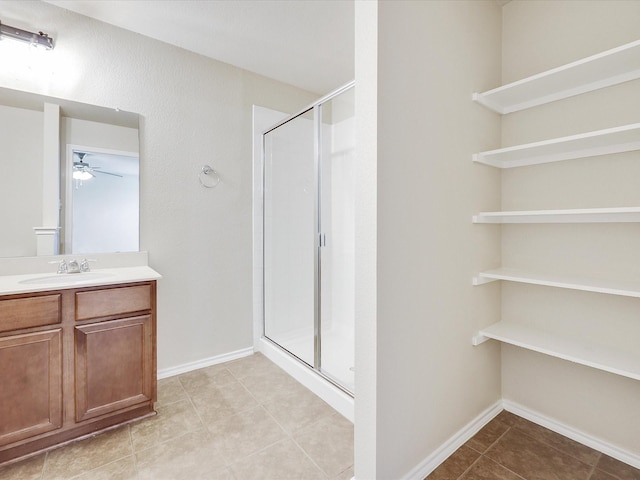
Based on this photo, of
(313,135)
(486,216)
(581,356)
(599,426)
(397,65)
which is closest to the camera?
(397,65)

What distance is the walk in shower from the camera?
8.71ft

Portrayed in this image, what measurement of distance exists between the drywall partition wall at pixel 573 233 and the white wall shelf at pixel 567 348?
50 millimetres

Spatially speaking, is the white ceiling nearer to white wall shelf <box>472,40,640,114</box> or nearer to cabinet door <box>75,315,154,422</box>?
white wall shelf <box>472,40,640,114</box>

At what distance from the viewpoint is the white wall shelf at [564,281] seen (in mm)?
1349

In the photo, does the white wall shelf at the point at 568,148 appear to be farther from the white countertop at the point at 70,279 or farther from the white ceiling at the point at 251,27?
the white countertop at the point at 70,279

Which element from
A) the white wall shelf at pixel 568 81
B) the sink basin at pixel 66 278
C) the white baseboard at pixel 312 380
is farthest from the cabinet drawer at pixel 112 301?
the white wall shelf at pixel 568 81

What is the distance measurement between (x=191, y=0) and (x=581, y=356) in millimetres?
2856

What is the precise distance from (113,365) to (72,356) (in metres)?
0.20

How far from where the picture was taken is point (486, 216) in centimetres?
172

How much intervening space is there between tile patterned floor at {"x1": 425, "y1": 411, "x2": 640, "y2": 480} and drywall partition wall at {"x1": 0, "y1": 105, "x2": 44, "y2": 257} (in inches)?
102

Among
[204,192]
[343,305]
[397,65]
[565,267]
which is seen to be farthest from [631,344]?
[204,192]

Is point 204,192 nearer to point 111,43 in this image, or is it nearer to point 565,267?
point 111,43

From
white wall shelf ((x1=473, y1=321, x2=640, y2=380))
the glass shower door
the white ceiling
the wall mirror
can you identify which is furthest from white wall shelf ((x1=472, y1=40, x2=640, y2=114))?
the wall mirror

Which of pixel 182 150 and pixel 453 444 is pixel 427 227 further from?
pixel 182 150
